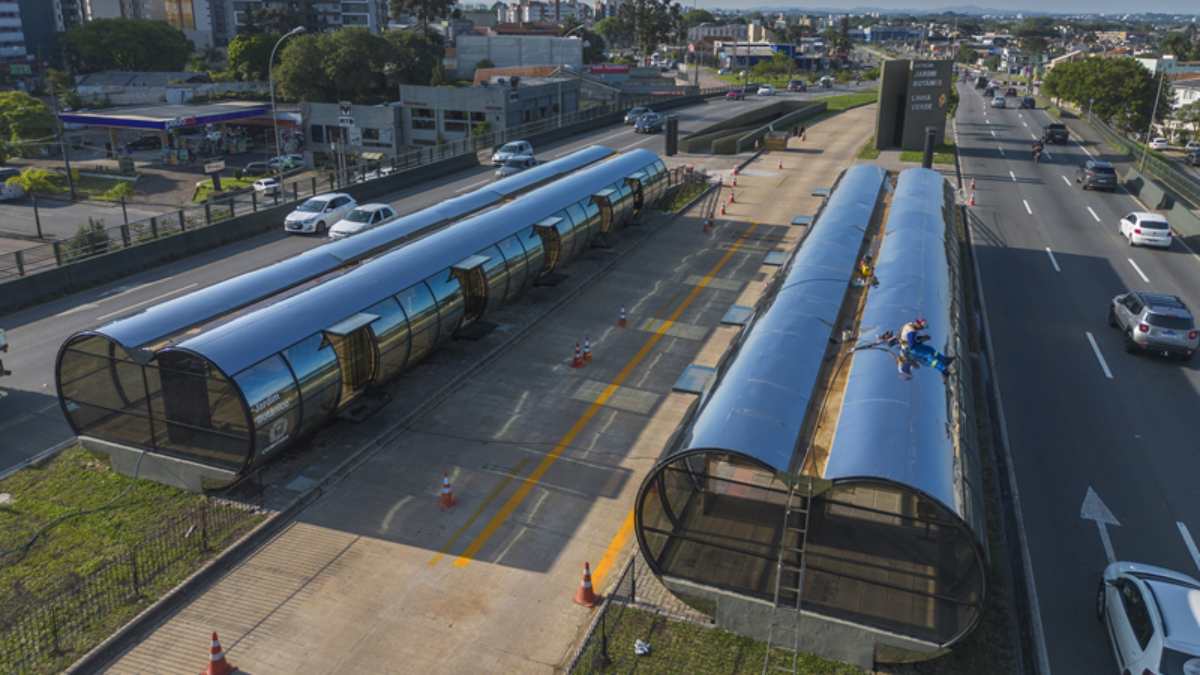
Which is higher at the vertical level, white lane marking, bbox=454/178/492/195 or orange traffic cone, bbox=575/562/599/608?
white lane marking, bbox=454/178/492/195

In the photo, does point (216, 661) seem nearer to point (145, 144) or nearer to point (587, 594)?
point (587, 594)

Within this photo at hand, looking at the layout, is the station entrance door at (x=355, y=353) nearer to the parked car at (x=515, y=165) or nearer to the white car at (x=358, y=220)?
the white car at (x=358, y=220)

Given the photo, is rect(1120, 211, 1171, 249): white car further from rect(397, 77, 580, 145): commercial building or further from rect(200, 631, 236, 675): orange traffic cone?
rect(397, 77, 580, 145): commercial building

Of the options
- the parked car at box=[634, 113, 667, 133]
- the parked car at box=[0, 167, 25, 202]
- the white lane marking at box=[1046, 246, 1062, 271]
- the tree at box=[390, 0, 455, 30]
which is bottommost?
the parked car at box=[0, 167, 25, 202]

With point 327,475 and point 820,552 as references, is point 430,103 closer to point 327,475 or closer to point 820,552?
point 327,475

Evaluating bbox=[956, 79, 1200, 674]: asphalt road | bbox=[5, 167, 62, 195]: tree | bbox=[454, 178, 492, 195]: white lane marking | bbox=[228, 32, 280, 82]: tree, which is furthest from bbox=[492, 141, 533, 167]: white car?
bbox=[228, 32, 280, 82]: tree

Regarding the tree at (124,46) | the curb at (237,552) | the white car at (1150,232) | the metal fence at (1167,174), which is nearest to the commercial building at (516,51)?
the tree at (124,46)
